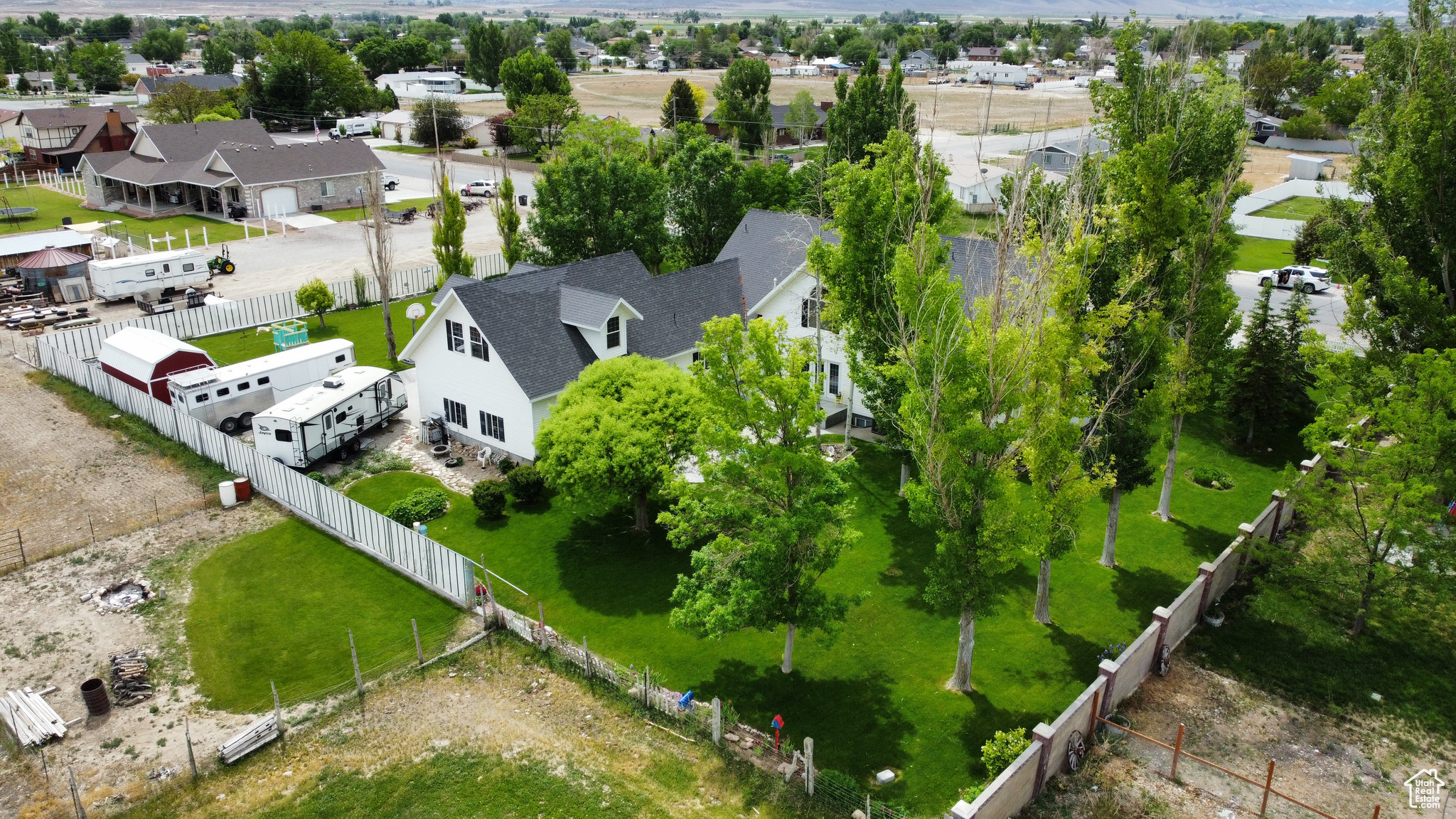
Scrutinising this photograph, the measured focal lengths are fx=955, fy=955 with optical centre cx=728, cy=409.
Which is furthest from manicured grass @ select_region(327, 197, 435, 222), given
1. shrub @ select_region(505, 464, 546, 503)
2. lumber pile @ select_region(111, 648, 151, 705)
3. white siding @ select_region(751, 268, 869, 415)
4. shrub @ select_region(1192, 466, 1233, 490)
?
shrub @ select_region(1192, 466, 1233, 490)

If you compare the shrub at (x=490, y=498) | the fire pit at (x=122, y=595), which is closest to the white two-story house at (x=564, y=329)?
the shrub at (x=490, y=498)

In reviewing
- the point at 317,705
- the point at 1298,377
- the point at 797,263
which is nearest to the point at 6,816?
the point at 317,705

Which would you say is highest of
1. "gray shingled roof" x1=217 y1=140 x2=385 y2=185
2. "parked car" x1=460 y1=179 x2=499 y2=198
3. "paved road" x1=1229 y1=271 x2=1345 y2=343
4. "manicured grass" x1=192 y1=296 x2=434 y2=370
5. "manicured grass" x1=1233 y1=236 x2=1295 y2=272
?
"gray shingled roof" x1=217 y1=140 x2=385 y2=185

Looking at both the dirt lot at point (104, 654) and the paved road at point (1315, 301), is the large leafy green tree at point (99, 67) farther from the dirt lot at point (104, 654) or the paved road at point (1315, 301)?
the paved road at point (1315, 301)

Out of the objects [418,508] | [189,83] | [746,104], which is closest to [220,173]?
[746,104]

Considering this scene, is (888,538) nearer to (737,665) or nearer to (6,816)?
(737,665)

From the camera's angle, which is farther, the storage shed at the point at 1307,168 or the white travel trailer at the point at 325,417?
the storage shed at the point at 1307,168

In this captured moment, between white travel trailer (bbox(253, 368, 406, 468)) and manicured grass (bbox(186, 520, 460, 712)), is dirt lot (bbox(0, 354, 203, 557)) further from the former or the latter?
manicured grass (bbox(186, 520, 460, 712))

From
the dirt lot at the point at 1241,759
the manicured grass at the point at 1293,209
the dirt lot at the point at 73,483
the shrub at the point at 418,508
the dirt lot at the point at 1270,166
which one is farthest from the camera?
the dirt lot at the point at 1270,166
